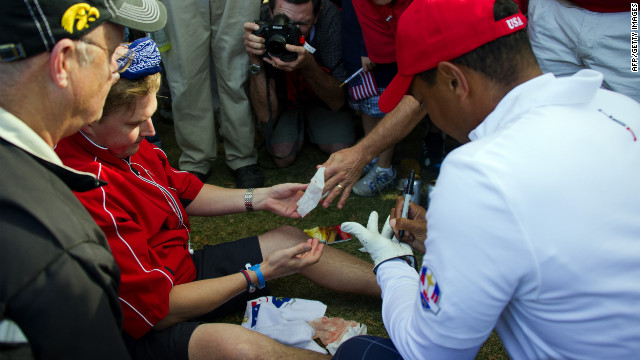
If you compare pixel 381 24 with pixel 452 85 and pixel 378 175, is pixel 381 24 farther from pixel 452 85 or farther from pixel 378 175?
pixel 452 85

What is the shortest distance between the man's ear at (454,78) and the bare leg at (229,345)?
1118 mm

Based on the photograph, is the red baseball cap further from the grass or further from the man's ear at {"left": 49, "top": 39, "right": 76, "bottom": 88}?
the grass

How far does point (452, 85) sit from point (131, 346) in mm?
1398

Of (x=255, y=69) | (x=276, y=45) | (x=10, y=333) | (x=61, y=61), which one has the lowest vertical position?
(x=255, y=69)

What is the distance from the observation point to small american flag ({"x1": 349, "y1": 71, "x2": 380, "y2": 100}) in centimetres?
322

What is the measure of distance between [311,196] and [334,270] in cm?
37

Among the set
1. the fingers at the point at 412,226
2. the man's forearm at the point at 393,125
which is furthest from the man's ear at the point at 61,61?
the man's forearm at the point at 393,125

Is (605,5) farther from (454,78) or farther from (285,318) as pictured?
(285,318)

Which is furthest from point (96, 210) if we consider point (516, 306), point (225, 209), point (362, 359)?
point (516, 306)

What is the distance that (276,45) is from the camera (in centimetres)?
293

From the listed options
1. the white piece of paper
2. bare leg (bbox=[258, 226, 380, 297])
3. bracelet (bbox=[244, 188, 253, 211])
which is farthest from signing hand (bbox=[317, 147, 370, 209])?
bracelet (bbox=[244, 188, 253, 211])

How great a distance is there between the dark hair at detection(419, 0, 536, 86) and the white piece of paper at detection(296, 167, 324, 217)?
1.11m

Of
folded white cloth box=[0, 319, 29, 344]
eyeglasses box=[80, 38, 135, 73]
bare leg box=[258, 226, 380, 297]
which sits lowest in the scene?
bare leg box=[258, 226, 380, 297]

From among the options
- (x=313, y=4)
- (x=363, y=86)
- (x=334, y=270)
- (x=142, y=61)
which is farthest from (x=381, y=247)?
(x=313, y=4)
